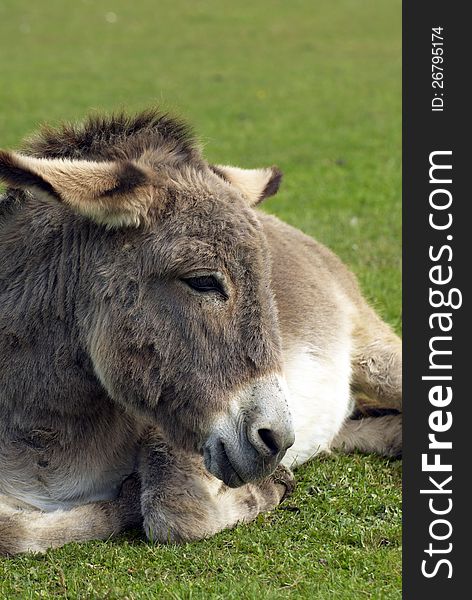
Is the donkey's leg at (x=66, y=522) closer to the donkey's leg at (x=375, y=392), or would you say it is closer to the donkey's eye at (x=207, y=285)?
the donkey's eye at (x=207, y=285)

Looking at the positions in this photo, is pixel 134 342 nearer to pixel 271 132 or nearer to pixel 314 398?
pixel 314 398

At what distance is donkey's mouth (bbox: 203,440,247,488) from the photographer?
5020mm

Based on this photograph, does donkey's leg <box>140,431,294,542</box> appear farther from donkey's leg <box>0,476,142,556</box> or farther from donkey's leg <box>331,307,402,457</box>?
donkey's leg <box>331,307,402,457</box>

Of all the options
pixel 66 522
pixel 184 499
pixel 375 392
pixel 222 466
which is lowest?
pixel 66 522

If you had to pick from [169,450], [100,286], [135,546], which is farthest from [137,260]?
[135,546]

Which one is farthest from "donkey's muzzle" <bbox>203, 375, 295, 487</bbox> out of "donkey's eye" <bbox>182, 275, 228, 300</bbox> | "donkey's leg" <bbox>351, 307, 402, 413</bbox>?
"donkey's leg" <bbox>351, 307, 402, 413</bbox>

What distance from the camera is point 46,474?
558 centimetres

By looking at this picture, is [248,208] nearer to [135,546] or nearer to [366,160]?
[135,546]

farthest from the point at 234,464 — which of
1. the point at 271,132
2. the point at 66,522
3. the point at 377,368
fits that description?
the point at 271,132

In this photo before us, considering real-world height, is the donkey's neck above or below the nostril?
above

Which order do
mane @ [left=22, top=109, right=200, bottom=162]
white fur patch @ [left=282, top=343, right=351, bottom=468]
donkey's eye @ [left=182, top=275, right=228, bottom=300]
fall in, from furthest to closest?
white fur patch @ [left=282, top=343, right=351, bottom=468]
mane @ [left=22, top=109, right=200, bottom=162]
donkey's eye @ [left=182, top=275, right=228, bottom=300]

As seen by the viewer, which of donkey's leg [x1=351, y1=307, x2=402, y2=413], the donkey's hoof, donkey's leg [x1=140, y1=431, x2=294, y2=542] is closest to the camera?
donkey's leg [x1=140, y1=431, x2=294, y2=542]

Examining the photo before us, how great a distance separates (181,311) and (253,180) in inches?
53.0

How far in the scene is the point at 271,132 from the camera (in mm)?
19234
